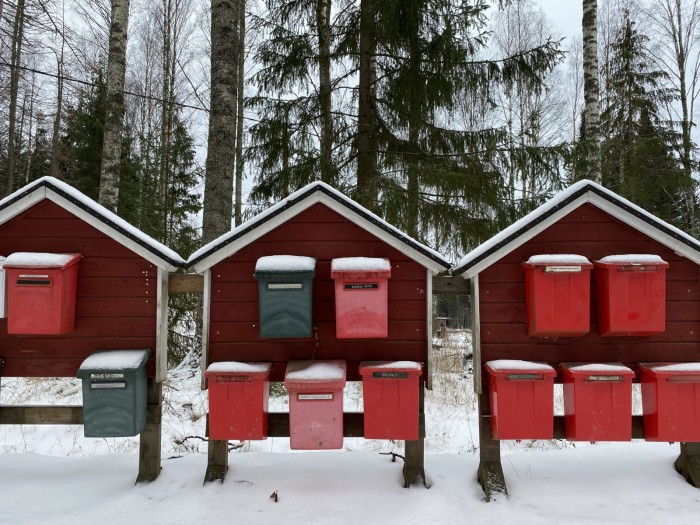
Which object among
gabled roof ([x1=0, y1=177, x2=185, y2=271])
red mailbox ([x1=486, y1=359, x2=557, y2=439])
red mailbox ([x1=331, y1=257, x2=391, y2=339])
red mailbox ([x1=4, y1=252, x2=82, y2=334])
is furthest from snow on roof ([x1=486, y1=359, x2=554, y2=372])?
red mailbox ([x1=4, y1=252, x2=82, y2=334])

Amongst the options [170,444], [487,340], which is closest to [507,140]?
[487,340]

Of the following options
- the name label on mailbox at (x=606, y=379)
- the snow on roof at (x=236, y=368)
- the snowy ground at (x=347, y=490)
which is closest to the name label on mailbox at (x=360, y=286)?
the snow on roof at (x=236, y=368)

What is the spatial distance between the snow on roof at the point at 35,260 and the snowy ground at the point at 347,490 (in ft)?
5.45

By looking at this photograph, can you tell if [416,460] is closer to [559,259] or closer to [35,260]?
[559,259]

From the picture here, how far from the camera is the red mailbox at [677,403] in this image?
3.17 meters

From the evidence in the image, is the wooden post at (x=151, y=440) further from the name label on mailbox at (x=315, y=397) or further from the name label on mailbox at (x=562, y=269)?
the name label on mailbox at (x=562, y=269)

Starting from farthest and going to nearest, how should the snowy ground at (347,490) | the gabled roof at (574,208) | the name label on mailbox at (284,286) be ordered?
1. the gabled roof at (574,208)
2. the name label on mailbox at (284,286)
3. the snowy ground at (347,490)

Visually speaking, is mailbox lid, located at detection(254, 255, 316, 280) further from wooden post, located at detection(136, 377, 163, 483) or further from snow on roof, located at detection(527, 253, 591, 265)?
snow on roof, located at detection(527, 253, 591, 265)

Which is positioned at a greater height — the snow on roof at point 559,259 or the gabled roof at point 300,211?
the gabled roof at point 300,211

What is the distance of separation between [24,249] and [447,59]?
20.3 feet

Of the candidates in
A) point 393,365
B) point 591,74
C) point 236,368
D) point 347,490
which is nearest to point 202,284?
point 236,368

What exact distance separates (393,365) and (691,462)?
240 centimetres

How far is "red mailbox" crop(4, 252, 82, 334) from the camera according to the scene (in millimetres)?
3135

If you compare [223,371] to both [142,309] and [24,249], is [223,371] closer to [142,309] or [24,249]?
[142,309]
